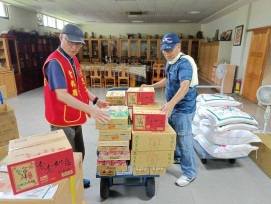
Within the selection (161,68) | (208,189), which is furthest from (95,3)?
(208,189)

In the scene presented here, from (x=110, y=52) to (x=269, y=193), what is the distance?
1017 centimetres

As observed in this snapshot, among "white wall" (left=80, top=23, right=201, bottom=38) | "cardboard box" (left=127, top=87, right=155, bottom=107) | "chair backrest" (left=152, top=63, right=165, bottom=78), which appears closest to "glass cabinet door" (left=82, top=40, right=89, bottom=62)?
"white wall" (left=80, top=23, right=201, bottom=38)

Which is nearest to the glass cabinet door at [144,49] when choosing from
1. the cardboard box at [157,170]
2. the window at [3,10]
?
the window at [3,10]

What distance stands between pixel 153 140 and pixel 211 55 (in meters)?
8.12

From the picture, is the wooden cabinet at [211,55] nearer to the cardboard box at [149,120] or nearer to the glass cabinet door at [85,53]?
the glass cabinet door at [85,53]

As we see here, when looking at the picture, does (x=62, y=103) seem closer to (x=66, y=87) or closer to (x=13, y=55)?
(x=66, y=87)

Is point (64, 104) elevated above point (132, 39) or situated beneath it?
situated beneath

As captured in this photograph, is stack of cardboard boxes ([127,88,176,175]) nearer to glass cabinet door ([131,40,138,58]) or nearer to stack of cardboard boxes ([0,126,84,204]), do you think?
stack of cardboard boxes ([0,126,84,204])

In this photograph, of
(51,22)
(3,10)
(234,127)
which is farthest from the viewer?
(51,22)

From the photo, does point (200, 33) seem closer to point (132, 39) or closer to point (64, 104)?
point (132, 39)

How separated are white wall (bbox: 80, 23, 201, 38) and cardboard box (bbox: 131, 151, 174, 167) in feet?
35.0

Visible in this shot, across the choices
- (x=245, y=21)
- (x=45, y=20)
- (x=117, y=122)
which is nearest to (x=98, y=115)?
(x=117, y=122)

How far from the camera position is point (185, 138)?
2010 mm

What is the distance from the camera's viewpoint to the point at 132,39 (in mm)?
10531
